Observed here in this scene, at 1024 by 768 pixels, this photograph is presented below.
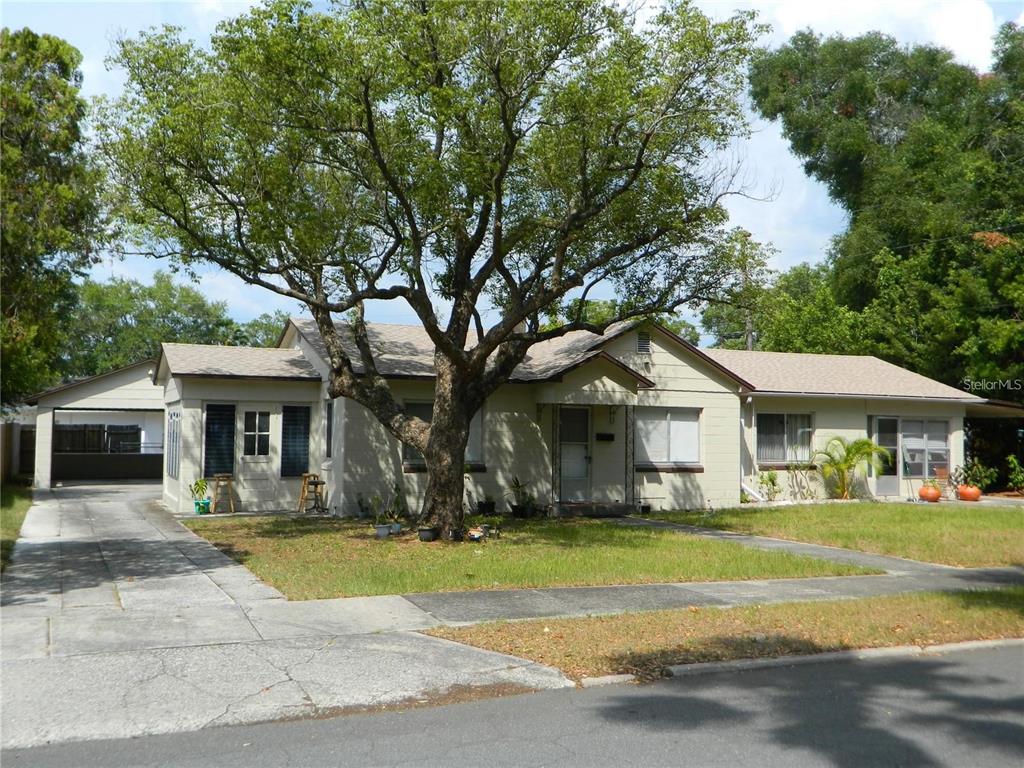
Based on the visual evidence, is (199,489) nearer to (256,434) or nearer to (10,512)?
(256,434)

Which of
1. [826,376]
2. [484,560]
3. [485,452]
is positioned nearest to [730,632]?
[484,560]

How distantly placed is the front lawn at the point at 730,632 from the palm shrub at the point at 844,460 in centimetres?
1377

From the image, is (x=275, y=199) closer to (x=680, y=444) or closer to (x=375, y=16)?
(x=375, y=16)

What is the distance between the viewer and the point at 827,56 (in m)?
45.2

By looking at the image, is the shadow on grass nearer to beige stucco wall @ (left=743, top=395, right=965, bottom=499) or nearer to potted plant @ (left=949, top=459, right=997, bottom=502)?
beige stucco wall @ (left=743, top=395, right=965, bottom=499)

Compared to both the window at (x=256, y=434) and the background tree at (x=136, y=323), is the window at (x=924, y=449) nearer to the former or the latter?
the window at (x=256, y=434)

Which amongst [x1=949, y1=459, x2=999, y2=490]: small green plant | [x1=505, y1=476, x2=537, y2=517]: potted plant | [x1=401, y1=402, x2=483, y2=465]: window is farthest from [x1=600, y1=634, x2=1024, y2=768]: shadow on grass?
Result: [x1=949, y1=459, x2=999, y2=490]: small green plant

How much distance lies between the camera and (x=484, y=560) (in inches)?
522

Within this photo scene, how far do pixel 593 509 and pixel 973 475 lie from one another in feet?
41.1

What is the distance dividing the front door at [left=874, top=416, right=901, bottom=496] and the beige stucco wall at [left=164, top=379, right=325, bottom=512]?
595 inches

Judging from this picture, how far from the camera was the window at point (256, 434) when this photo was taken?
20781 mm

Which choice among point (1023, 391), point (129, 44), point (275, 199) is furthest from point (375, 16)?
point (1023, 391)

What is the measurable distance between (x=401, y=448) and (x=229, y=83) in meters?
8.91

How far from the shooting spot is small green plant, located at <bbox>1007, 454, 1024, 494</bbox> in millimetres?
26844
